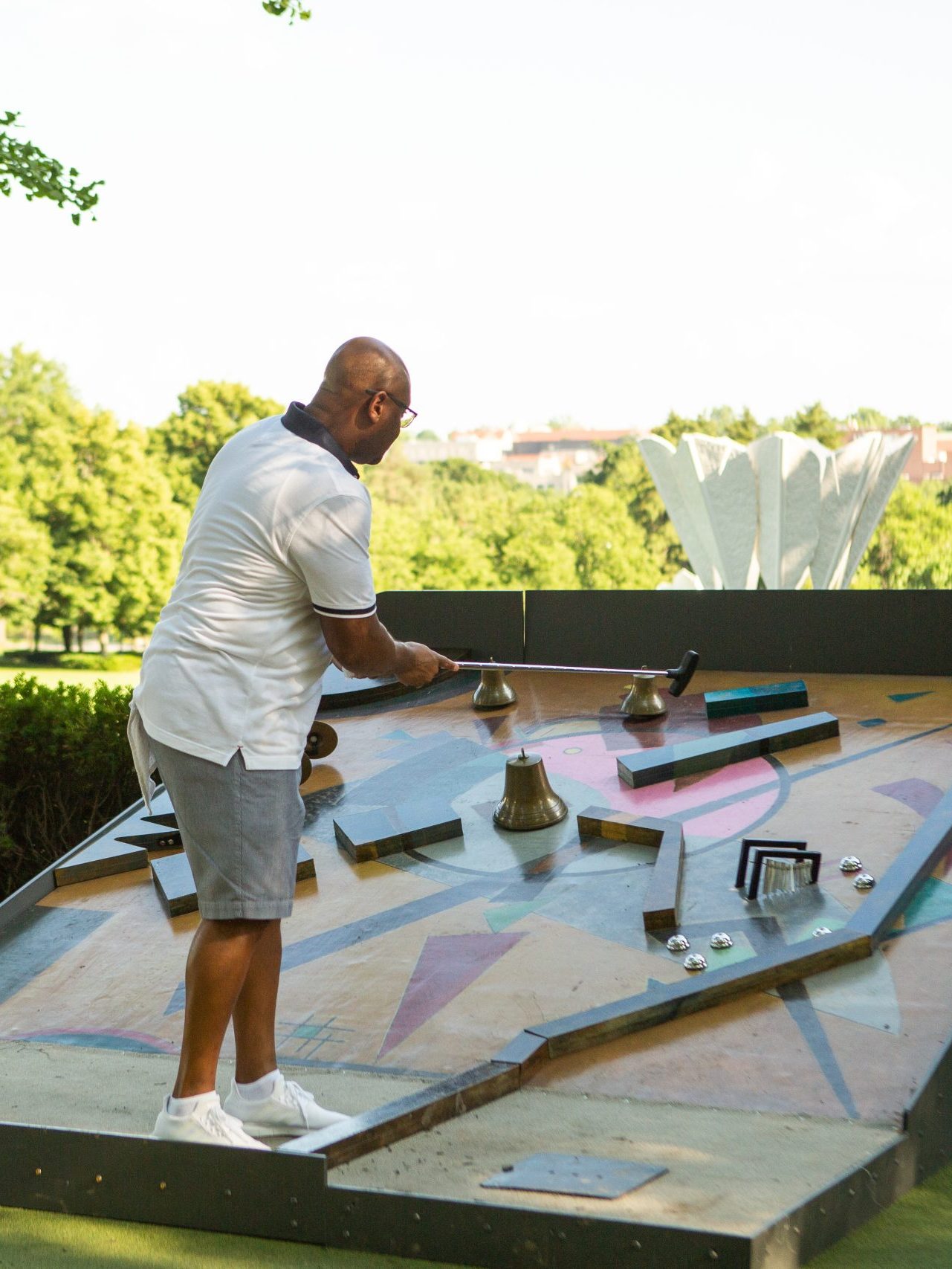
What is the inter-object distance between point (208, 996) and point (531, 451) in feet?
161

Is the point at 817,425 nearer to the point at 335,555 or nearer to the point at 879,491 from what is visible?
the point at 879,491

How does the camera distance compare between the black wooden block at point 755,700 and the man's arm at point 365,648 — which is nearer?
the man's arm at point 365,648

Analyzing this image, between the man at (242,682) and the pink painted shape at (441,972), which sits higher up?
the man at (242,682)

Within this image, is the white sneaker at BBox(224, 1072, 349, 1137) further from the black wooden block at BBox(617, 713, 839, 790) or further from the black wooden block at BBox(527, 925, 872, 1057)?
the black wooden block at BBox(617, 713, 839, 790)

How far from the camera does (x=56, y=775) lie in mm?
7328

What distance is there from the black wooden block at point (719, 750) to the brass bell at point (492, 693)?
1333 millimetres

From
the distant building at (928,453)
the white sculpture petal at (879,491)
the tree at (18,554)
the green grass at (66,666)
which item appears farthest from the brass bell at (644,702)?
Answer: the distant building at (928,453)

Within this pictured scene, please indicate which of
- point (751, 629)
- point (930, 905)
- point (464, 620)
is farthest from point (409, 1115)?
point (464, 620)

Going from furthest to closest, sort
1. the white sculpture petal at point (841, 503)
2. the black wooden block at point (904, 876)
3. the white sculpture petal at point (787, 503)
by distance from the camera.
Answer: the white sculpture petal at point (841, 503)
the white sculpture petal at point (787, 503)
the black wooden block at point (904, 876)

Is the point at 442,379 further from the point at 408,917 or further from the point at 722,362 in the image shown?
the point at 408,917

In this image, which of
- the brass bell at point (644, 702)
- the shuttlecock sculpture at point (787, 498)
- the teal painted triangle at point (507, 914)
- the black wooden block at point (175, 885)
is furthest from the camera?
the shuttlecock sculpture at point (787, 498)

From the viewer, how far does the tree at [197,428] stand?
4034 centimetres

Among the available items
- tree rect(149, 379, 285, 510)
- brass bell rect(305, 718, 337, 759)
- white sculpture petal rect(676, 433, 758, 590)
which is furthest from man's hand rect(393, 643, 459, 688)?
tree rect(149, 379, 285, 510)

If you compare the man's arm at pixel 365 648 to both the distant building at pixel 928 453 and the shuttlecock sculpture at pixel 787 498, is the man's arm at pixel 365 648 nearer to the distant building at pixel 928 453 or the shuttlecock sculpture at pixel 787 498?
the shuttlecock sculpture at pixel 787 498
